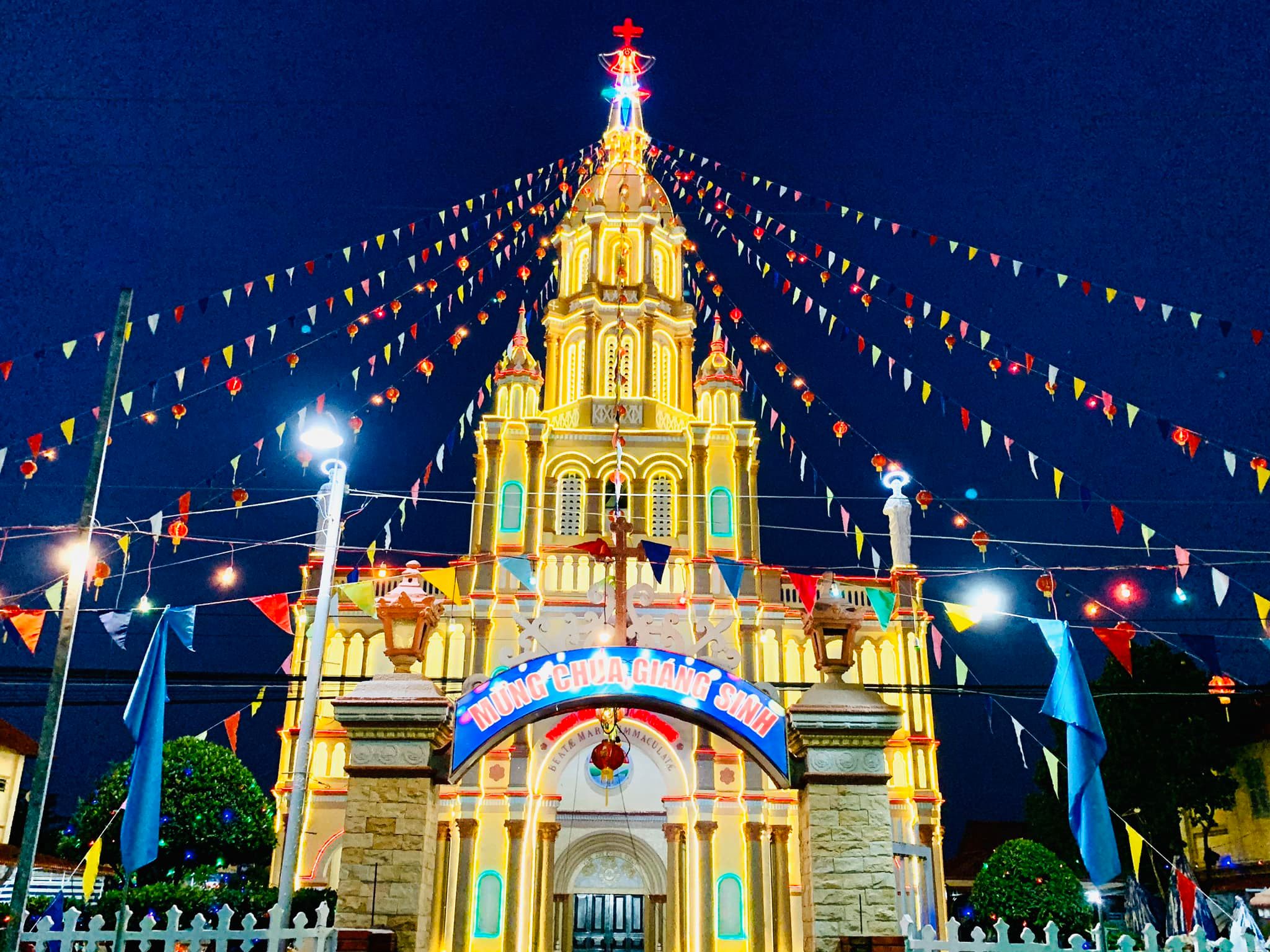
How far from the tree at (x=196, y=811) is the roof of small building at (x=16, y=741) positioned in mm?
16026

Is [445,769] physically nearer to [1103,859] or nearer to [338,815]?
[1103,859]

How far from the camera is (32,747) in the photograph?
40.6m

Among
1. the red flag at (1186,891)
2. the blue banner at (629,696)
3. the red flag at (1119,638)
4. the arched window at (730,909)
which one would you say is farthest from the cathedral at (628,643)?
the red flag at (1186,891)

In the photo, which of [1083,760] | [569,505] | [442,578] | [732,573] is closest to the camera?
[1083,760]

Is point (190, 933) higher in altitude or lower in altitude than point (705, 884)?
lower

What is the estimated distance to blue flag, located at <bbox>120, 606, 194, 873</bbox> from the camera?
9.80m

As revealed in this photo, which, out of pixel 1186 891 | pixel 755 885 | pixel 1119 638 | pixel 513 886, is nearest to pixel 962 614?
pixel 1119 638

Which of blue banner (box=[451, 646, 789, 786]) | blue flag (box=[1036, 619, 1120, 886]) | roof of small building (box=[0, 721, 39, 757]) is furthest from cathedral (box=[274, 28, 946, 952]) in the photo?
roof of small building (box=[0, 721, 39, 757])

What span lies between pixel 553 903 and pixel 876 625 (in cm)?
1221

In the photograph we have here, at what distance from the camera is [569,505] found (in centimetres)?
3105

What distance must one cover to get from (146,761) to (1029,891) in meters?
21.8

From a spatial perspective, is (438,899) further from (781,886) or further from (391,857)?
(781,886)

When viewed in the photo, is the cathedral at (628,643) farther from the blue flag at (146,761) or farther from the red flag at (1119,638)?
the red flag at (1119,638)

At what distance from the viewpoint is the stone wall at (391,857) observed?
10.1 m
